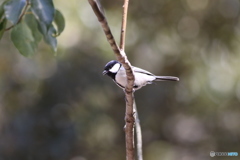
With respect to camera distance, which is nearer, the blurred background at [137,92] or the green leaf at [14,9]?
the green leaf at [14,9]

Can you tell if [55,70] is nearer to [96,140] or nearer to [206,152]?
[96,140]

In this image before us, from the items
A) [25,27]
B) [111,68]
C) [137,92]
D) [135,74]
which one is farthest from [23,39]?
[137,92]

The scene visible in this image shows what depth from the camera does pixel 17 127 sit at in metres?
5.81

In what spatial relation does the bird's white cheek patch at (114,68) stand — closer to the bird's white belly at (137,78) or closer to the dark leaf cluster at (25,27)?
the bird's white belly at (137,78)

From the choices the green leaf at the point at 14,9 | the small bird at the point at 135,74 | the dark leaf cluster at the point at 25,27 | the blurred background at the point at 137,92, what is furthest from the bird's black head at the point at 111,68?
the blurred background at the point at 137,92

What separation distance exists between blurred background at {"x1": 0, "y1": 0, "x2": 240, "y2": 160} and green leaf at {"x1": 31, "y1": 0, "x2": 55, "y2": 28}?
4.33 meters

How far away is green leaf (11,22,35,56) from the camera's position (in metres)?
1.91

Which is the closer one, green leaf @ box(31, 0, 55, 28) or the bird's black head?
green leaf @ box(31, 0, 55, 28)

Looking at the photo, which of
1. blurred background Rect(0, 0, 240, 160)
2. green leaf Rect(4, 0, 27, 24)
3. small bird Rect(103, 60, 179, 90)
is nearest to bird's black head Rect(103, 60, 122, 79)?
→ small bird Rect(103, 60, 179, 90)

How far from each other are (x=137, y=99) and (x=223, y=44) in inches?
58.1

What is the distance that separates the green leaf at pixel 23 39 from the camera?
1913 mm

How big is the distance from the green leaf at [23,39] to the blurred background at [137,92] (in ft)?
12.8

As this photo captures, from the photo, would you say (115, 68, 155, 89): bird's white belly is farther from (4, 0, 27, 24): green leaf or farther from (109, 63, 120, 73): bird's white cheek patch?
(4, 0, 27, 24): green leaf

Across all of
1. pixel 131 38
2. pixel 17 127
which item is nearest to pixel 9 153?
pixel 17 127
